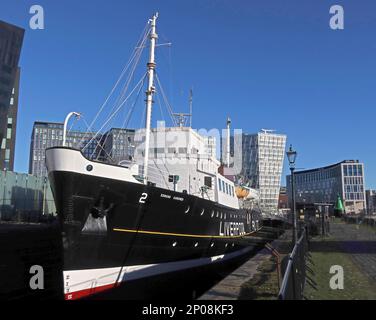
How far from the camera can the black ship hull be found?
12594 millimetres

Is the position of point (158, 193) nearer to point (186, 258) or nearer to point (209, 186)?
point (186, 258)

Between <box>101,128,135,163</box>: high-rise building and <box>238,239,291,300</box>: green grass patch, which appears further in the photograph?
<box>101,128,135,163</box>: high-rise building

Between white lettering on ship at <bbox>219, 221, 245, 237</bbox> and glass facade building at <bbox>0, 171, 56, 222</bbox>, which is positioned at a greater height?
glass facade building at <bbox>0, 171, 56, 222</bbox>

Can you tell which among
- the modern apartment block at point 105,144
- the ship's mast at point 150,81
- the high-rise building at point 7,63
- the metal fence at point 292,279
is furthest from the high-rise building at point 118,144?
the high-rise building at point 7,63

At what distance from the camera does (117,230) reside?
13.3 metres

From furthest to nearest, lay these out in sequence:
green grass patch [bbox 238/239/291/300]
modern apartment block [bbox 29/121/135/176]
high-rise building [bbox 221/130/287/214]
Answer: high-rise building [bbox 221/130/287/214], modern apartment block [bbox 29/121/135/176], green grass patch [bbox 238/239/291/300]

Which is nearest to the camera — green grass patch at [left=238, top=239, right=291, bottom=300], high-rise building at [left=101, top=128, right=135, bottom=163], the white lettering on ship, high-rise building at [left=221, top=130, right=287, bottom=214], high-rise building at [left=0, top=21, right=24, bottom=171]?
green grass patch at [left=238, top=239, right=291, bottom=300]

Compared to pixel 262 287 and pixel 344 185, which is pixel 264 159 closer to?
pixel 262 287

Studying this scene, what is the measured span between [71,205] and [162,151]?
955 centimetres

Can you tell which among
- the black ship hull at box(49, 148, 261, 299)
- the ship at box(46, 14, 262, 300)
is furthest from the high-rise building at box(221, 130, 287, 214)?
the black ship hull at box(49, 148, 261, 299)

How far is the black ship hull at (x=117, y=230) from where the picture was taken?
41.3 ft

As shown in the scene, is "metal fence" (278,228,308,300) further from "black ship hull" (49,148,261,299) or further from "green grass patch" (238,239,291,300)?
"black ship hull" (49,148,261,299)

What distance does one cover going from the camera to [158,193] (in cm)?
1473

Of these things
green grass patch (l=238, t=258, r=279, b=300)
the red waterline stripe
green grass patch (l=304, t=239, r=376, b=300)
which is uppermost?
green grass patch (l=304, t=239, r=376, b=300)
